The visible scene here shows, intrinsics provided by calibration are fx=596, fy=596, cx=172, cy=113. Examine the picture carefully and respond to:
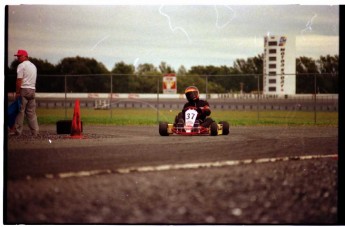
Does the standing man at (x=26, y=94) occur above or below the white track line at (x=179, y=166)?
above

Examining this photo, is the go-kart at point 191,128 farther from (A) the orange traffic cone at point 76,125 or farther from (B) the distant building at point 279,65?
(B) the distant building at point 279,65

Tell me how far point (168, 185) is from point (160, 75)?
10.3 metres

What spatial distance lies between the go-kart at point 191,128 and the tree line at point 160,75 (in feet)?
4.51

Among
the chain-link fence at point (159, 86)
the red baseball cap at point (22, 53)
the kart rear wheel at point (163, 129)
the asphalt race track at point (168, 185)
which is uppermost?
the red baseball cap at point (22, 53)

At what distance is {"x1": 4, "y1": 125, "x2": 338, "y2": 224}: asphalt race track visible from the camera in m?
7.90

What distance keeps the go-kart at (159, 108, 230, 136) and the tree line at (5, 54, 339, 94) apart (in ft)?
4.51

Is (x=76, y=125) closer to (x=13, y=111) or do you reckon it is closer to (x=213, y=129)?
(x=13, y=111)

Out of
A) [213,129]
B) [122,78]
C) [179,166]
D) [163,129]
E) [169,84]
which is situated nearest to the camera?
[179,166]

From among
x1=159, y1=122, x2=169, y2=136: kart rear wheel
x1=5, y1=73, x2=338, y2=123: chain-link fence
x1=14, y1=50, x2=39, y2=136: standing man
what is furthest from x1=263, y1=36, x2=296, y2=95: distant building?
x1=14, y1=50, x2=39, y2=136: standing man

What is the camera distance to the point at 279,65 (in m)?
16.9

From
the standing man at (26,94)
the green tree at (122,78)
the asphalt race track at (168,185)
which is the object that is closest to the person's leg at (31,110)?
the standing man at (26,94)

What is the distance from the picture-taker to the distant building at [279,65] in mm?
12320

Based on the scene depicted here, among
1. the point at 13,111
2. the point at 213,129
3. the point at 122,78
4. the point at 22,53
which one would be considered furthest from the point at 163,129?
the point at 122,78

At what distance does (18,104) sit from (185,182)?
18.7 feet
